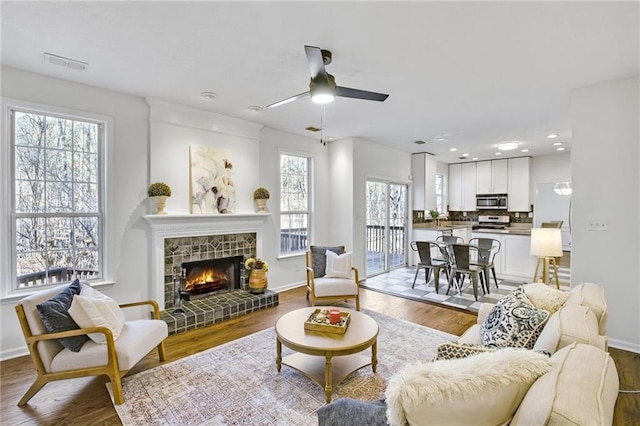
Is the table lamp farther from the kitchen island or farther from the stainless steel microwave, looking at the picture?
the stainless steel microwave

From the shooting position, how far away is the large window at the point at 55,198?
3.02m

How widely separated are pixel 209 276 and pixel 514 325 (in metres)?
3.90

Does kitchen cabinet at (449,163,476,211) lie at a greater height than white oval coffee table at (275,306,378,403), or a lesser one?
greater

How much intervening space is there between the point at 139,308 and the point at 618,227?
549 centimetres

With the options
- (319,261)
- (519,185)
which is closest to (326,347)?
(319,261)

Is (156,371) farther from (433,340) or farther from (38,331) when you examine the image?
(433,340)

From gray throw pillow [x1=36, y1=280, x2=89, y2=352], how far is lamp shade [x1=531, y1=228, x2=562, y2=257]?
4509 mm

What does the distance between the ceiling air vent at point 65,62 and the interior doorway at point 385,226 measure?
4.74 m

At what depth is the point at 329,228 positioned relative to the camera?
239 inches

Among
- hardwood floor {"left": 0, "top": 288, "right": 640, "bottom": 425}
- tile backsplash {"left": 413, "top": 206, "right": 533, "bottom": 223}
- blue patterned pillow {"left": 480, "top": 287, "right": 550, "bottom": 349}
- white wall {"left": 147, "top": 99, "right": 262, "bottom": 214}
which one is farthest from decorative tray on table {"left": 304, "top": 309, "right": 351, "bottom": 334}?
tile backsplash {"left": 413, "top": 206, "right": 533, "bottom": 223}

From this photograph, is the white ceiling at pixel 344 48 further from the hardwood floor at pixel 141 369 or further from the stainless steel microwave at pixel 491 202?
the stainless steel microwave at pixel 491 202

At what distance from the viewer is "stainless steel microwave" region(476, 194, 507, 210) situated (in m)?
7.89

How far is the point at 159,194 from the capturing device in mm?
3662

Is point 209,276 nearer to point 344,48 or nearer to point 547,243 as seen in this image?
point 344,48
